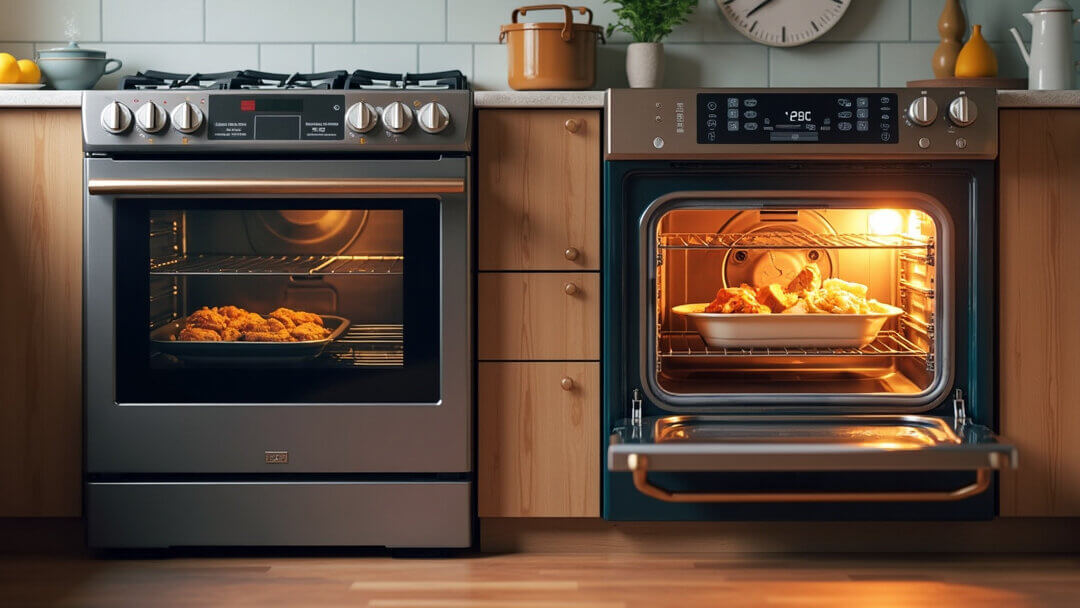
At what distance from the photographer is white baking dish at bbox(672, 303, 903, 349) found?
244 centimetres

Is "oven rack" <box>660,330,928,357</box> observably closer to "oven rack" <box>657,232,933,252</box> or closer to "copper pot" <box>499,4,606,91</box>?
"oven rack" <box>657,232,933,252</box>

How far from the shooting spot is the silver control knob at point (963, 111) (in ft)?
7.47

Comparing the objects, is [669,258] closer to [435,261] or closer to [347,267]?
[435,261]

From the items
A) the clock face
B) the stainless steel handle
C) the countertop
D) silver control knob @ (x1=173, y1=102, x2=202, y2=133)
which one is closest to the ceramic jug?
the countertop

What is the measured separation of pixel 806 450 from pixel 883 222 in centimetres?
74

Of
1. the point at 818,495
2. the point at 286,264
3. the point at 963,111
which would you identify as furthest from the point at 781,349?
the point at 286,264

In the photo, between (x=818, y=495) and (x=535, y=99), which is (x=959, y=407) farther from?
(x=535, y=99)

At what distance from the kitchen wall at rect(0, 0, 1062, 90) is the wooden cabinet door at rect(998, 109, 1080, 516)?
1.86 ft

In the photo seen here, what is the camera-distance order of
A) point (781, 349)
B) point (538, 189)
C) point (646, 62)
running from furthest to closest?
point (646, 62) < point (781, 349) < point (538, 189)

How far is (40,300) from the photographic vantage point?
2.39m

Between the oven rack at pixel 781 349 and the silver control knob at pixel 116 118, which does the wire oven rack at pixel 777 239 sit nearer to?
the oven rack at pixel 781 349

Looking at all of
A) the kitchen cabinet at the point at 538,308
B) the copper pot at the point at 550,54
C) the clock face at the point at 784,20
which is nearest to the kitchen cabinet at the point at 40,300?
the kitchen cabinet at the point at 538,308

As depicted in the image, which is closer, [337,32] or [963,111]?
[963,111]

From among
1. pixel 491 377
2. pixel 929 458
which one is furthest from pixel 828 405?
pixel 491 377
